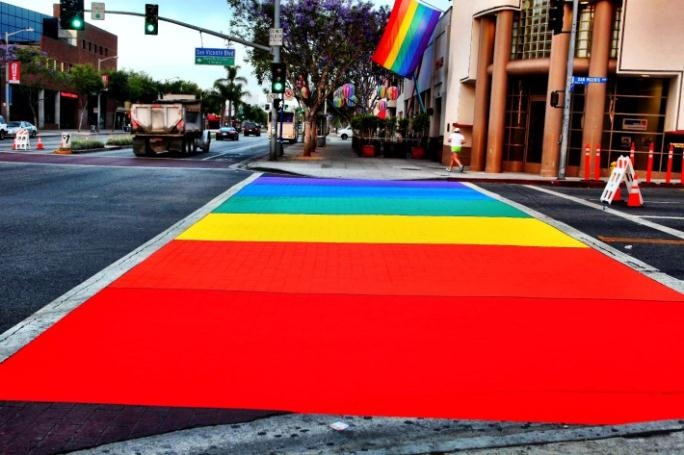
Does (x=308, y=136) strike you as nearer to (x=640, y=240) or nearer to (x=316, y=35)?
(x=316, y=35)

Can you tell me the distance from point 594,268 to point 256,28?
3178cm

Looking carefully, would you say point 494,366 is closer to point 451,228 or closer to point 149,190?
point 451,228

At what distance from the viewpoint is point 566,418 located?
4.33 metres

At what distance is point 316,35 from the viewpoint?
119 ft

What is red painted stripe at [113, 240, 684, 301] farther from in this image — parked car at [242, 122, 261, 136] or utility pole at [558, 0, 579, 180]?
parked car at [242, 122, 261, 136]

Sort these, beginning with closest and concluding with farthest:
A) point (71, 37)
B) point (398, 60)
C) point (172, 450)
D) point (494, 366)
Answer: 1. point (172, 450)
2. point (494, 366)
3. point (398, 60)
4. point (71, 37)

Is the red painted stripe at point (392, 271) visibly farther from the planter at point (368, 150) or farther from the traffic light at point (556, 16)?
the planter at point (368, 150)

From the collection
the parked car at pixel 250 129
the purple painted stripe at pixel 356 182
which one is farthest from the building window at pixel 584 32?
the parked car at pixel 250 129

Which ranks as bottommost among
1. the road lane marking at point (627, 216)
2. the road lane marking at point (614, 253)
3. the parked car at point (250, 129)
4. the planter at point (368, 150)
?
the road lane marking at point (614, 253)

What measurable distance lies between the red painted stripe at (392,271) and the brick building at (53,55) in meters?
74.9

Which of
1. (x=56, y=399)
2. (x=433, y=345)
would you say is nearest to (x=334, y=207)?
(x=433, y=345)

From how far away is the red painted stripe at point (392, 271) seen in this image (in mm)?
7735

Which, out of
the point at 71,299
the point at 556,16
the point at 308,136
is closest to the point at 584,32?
the point at 556,16

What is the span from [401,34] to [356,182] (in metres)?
17.3
